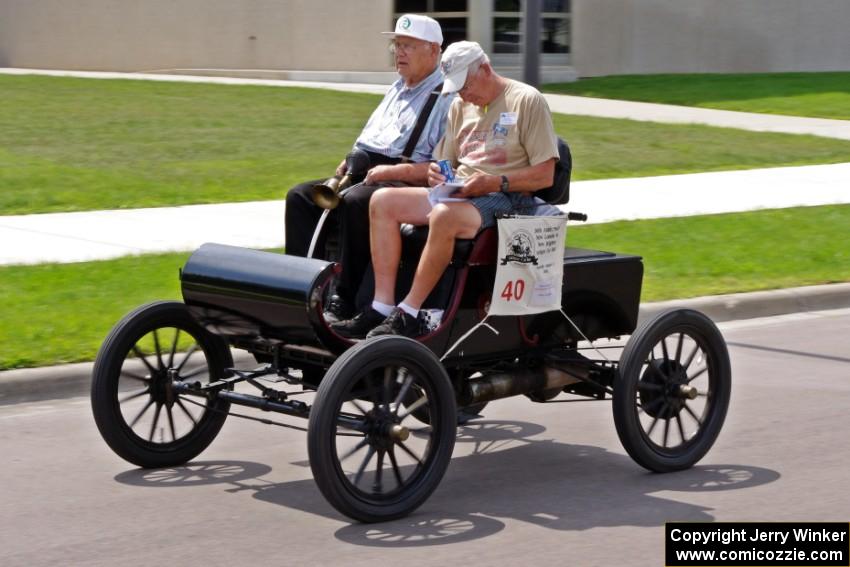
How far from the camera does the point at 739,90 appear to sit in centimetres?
2827

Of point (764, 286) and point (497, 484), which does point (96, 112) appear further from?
point (497, 484)

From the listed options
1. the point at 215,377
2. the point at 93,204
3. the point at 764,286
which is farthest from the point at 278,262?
the point at 93,204

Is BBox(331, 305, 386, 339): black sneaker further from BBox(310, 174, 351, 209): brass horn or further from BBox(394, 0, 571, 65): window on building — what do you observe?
BBox(394, 0, 571, 65): window on building

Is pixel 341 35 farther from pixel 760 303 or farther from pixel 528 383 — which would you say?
pixel 528 383

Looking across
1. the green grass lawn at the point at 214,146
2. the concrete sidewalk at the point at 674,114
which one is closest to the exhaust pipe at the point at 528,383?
the green grass lawn at the point at 214,146

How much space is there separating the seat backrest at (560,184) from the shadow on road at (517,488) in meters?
1.14

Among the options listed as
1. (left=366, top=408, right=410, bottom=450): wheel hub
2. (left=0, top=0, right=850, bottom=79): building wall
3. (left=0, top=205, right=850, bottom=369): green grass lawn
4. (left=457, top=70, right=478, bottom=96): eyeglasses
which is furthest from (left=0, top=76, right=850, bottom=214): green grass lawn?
(left=366, top=408, right=410, bottom=450): wheel hub

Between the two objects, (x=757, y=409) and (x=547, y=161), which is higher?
(x=547, y=161)

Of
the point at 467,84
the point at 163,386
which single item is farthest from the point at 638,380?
the point at 163,386

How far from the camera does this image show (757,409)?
24.6 ft

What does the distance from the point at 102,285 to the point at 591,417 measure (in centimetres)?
366

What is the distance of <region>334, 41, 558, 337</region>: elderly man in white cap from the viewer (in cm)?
585

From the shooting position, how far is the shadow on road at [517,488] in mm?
5508

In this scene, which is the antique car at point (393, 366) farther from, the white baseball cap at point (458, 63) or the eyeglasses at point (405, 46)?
the eyeglasses at point (405, 46)
